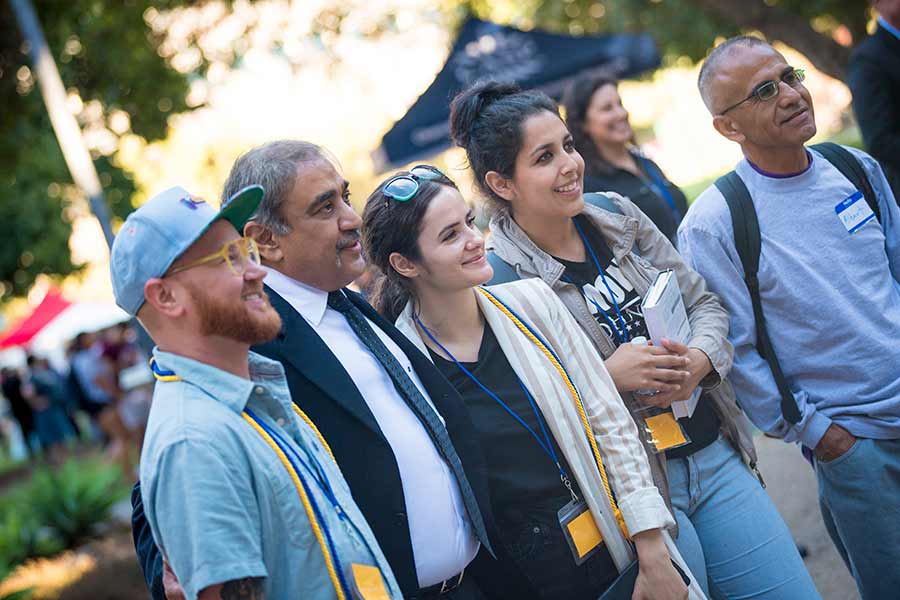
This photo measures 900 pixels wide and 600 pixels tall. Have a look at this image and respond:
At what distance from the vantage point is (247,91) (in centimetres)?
3331

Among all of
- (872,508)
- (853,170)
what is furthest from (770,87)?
(872,508)

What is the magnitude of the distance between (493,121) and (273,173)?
0.96 meters

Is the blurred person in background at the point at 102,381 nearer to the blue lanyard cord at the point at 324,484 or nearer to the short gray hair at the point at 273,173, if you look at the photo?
the short gray hair at the point at 273,173

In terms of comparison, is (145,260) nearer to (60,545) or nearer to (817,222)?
(817,222)

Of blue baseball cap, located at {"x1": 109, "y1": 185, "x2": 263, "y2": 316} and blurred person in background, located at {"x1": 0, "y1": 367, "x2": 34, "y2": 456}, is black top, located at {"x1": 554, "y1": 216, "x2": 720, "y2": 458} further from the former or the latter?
blurred person in background, located at {"x1": 0, "y1": 367, "x2": 34, "y2": 456}

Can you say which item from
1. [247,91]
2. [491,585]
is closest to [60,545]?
[491,585]

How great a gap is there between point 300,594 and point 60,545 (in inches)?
371

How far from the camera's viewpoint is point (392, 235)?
3170 millimetres

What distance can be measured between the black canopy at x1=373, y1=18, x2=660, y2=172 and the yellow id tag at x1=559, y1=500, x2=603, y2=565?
728 cm

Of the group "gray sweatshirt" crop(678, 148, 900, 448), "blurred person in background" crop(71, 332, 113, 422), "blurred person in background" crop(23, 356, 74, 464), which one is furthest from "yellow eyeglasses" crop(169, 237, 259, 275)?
"blurred person in background" crop(23, 356, 74, 464)

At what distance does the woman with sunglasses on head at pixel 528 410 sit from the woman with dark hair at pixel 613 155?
2.03 m

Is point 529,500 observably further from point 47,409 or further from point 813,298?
point 47,409

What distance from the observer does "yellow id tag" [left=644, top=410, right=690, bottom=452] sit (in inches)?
125

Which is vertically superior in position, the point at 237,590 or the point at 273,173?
the point at 273,173
